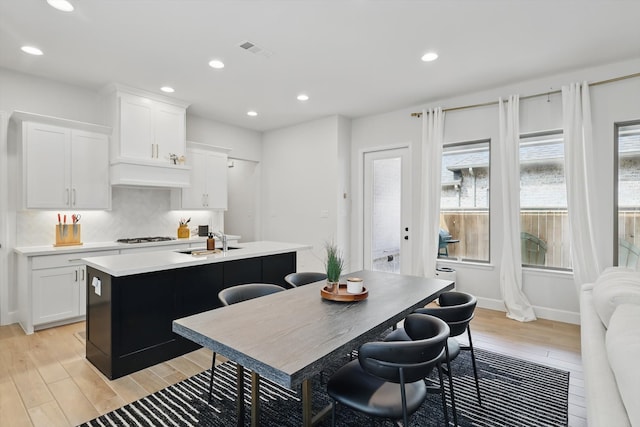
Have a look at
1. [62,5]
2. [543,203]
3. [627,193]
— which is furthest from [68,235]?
[627,193]

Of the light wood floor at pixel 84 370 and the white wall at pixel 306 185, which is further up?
the white wall at pixel 306 185

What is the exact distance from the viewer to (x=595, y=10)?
8.68ft

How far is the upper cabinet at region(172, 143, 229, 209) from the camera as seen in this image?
202 inches

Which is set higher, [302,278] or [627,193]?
[627,193]

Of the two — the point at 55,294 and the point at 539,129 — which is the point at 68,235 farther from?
the point at 539,129

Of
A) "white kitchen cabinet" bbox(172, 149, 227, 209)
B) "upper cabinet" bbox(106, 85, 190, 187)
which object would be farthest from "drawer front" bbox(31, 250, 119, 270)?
"white kitchen cabinet" bbox(172, 149, 227, 209)

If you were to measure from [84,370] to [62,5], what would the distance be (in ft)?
9.36

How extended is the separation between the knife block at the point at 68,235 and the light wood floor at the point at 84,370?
979mm

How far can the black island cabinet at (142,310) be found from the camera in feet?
8.33

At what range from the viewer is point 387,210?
535cm

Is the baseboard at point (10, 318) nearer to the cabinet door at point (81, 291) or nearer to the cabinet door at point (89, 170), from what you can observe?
the cabinet door at point (81, 291)

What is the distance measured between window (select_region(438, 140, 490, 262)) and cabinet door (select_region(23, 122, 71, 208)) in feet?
15.9

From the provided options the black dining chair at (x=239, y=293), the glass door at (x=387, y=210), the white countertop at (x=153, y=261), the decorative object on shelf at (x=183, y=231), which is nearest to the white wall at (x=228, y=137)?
the decorative object on shelf at (x=183, y=231)

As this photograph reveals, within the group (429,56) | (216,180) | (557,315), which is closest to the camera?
(429,56)
